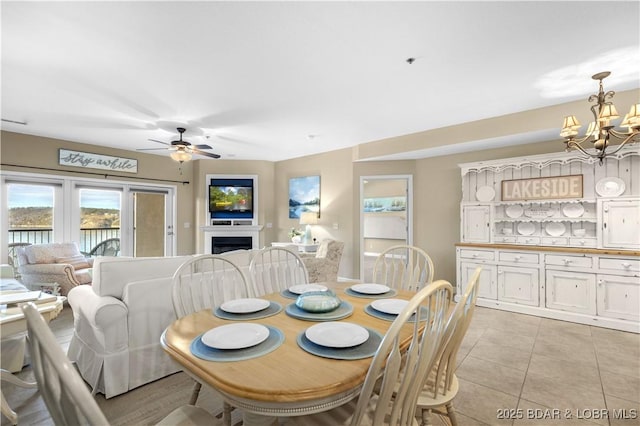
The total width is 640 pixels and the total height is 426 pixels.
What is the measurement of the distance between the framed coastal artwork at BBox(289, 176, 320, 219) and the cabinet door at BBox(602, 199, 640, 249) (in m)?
4.36

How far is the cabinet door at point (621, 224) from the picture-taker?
10.7 ft

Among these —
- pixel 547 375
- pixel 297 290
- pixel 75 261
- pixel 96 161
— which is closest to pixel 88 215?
pixel 96 161

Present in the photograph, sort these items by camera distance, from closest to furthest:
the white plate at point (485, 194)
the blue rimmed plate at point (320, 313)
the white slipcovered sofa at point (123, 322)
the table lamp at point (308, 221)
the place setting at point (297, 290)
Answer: the blue rimmed plate at point (320, 313)
the place setting at point (297, 290)
the white slipcovered sofa at point (123, 322)
the white plate at point (485, 194)
the table lamp at point (308, 221)

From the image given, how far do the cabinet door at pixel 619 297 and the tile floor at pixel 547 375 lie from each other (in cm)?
21

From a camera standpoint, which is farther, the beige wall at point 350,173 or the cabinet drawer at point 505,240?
the cabinet drawer at point 505,240

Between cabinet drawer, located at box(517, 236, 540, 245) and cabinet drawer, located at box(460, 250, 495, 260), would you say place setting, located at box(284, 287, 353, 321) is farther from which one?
cabinet drawer, located at box(517, 236, 540, 245)

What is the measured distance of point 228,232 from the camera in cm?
653

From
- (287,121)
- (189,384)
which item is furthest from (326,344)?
(287,121)

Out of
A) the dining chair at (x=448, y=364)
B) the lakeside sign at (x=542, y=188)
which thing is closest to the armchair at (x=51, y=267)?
the dining chair at (x=448, y=364)

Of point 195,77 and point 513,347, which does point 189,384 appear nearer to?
point 195,77

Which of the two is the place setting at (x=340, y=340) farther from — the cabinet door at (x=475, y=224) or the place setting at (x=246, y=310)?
the cabinet door at (x=475, y=224)

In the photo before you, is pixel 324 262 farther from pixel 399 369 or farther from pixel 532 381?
pixel 399 369

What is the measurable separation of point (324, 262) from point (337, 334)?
2751 mm

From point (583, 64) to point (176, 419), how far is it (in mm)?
3819
